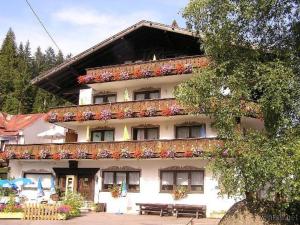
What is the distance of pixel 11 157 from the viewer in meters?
35.8

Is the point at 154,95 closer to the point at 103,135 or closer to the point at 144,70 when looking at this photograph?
the point at 144,70

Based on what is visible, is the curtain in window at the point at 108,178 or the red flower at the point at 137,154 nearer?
the red flower at the point at 137,154

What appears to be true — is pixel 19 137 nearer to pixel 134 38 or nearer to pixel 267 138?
pixel 134 38

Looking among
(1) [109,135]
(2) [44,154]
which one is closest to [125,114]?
(1) [109,135]

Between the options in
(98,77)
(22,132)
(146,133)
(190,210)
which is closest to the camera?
(190,210)

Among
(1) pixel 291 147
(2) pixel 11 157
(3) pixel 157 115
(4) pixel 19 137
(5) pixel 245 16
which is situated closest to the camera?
(1) pixel 291 147

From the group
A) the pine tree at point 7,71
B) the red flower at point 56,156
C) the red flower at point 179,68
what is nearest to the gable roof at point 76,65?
the red flower at point 179,68

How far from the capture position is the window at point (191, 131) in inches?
1245

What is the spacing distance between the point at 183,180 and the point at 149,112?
476 centimetres

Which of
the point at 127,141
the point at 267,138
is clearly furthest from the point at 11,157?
the point at 267,138

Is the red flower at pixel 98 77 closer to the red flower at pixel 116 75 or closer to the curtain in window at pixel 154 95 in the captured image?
the red flower at pixel 116 75

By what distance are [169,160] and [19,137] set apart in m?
17.7

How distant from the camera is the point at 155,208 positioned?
30328 millimetres

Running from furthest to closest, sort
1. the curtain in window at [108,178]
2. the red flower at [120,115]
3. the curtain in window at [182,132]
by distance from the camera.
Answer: the curtain in window at [108,178] < the red flower at [120,115] < the curtain in window at [182,132]
